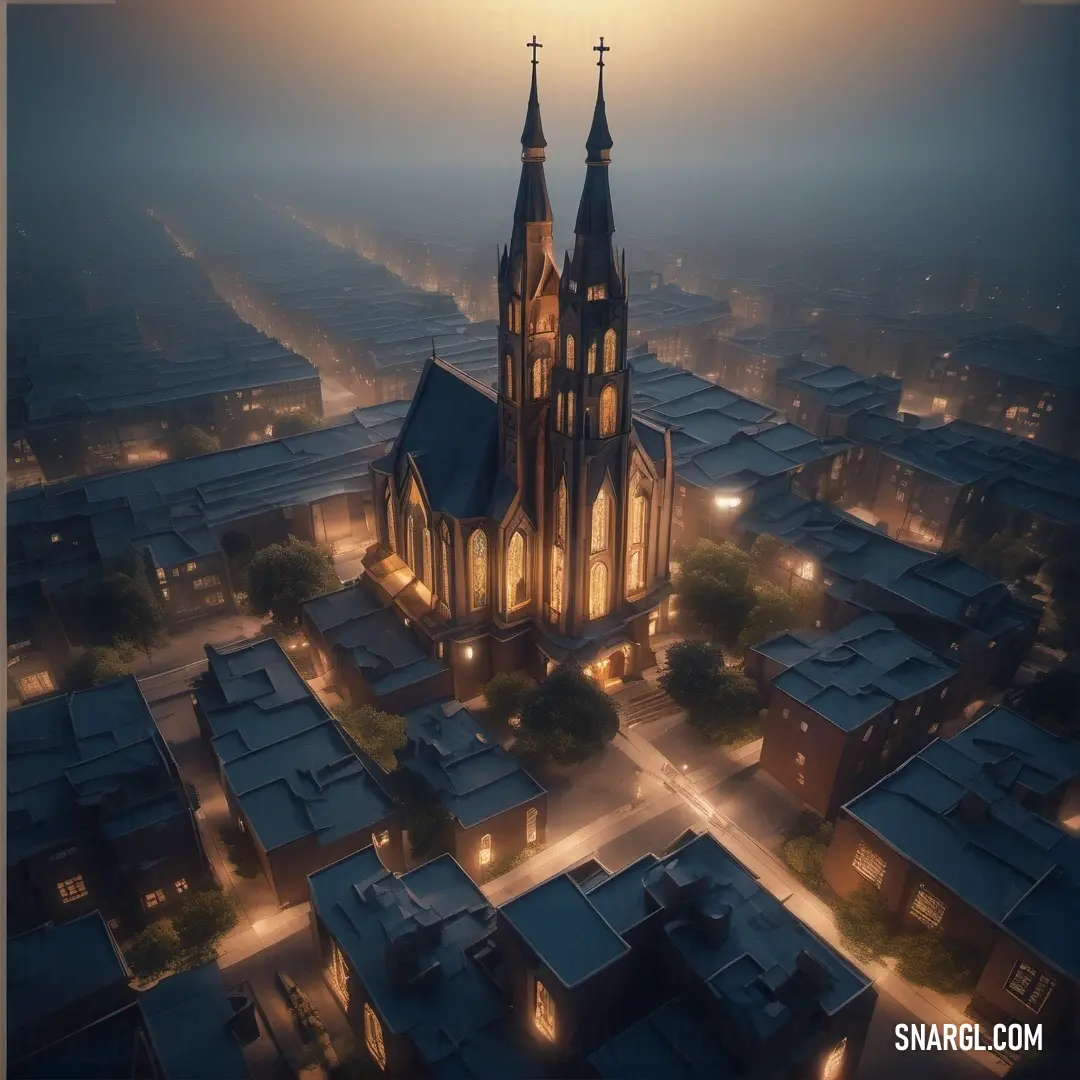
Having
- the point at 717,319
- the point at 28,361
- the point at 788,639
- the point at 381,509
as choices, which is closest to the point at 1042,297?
the point at 717,319

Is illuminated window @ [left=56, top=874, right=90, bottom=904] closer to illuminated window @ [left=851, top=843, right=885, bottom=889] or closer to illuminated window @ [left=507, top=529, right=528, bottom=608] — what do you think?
illuminated window @ [left=507, top=529, right=528, bottom=608]

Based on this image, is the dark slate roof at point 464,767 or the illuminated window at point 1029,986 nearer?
the illuminated window at point 1029,986

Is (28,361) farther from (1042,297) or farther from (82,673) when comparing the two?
(1042,297)

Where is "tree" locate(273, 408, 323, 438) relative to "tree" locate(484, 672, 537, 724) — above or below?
above

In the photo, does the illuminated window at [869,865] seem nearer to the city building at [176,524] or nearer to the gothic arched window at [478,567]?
the gothic arched window at [478,567]

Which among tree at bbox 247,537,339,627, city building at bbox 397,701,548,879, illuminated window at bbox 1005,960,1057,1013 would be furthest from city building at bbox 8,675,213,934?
illuminated window at bbox 1005,960,1057,1013

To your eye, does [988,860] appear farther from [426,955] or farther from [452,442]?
[452,442]

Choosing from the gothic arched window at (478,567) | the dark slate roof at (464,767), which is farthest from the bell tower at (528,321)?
the dark slate roof at (464,767)

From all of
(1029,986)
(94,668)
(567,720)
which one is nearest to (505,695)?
(567,720)
